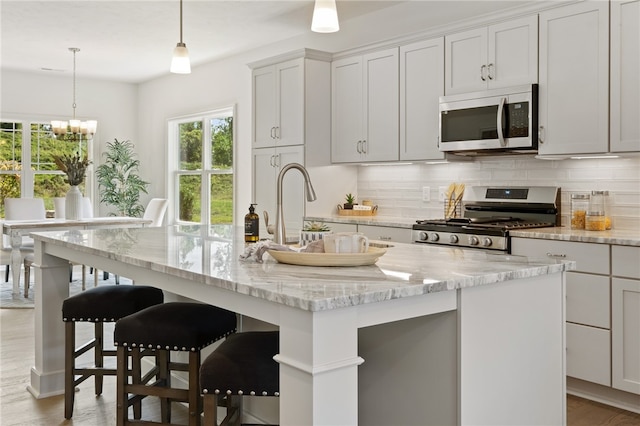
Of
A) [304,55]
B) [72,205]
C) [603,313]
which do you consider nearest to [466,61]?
[304,55]

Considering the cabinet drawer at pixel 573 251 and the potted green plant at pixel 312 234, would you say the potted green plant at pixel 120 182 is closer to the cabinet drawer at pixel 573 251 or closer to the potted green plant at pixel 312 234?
the cabinet drawer at pixel 573 251

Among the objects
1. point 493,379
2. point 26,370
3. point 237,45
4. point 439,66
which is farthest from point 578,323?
point 237,45

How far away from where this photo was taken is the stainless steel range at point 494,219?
145 inches

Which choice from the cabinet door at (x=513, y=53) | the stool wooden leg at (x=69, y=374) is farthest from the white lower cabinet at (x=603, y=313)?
the stool wooden leg at (x=69, y=374)

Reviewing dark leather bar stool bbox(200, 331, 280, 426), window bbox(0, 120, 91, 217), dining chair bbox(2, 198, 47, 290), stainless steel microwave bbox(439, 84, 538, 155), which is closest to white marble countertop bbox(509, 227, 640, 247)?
stainless steel microwave bbox(439, 84, 538, 155)

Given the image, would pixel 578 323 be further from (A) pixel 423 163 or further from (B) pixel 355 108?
(B) pixel 355 108

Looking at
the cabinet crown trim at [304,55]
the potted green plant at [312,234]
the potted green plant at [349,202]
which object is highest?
the cabinet crown trim at [304,55]

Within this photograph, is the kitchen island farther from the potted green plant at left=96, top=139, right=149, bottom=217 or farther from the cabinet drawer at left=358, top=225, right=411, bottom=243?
the potted green plant at left=96, top=139, right=149, bottom=217

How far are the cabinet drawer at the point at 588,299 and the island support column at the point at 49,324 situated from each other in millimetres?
2743

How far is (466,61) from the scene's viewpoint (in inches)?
163

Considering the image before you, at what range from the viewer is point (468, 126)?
4.11 meters

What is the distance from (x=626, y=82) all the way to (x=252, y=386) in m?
2.67

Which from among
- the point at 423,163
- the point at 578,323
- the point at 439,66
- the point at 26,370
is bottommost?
the point at 26,370

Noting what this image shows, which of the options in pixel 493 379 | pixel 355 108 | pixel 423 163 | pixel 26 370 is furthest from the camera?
pixel 355 108
